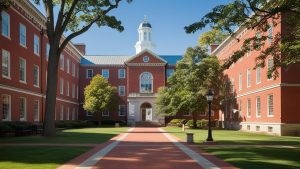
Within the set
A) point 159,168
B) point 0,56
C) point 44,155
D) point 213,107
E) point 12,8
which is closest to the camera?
point 159,168

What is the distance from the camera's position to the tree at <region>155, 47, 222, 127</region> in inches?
1865

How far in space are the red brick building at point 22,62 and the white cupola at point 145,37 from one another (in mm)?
36714

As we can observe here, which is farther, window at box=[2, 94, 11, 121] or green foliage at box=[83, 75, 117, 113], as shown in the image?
green foliage at box=[83, 75, 117, 113]

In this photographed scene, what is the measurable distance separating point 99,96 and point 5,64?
26.2 meters

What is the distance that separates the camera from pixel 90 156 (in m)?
15.2

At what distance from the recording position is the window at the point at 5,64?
29.5m

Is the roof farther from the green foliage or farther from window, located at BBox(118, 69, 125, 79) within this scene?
the green foliage

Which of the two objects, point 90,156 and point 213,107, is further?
point 213,107

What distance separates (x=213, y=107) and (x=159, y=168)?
37705 mm

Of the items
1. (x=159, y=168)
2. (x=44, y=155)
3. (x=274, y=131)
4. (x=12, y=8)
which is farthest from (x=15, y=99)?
(x=159, y=168)

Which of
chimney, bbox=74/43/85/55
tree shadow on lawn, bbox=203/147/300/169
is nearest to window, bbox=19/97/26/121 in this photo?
tree shadow on lawn, bbox=203/147/300/169

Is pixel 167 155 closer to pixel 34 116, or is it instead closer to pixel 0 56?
pixel 0 56

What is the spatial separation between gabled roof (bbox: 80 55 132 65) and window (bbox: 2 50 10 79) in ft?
116

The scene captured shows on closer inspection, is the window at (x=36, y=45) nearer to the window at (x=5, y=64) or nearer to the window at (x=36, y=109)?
the window at (x=36, y=109)
